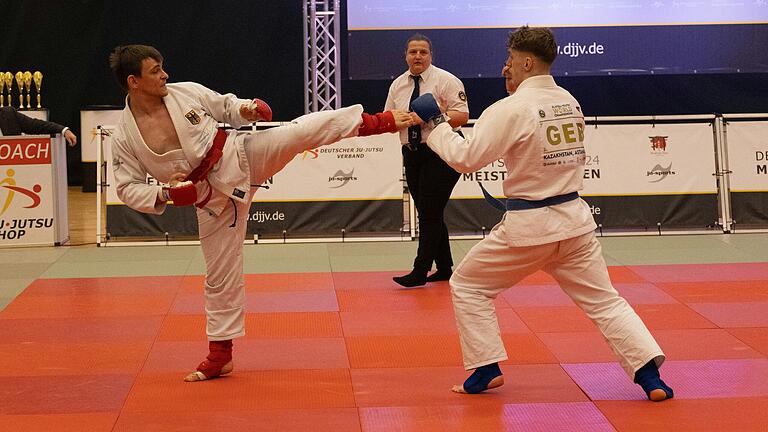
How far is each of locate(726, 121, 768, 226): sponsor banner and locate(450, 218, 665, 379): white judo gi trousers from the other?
6.21m

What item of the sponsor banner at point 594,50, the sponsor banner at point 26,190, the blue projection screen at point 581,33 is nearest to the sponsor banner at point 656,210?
the sponsor banner at point 594,50

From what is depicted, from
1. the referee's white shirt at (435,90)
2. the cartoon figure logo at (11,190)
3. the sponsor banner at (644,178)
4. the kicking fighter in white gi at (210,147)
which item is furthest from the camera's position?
the sponsor banner at (644,178)

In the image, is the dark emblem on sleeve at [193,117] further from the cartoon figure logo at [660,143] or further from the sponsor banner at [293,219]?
the cartoon figure logo at [660,143]

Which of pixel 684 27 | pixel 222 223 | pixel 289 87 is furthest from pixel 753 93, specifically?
pixel 222 223

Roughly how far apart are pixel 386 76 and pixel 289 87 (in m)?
2.58

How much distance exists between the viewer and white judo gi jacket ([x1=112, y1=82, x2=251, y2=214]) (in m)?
4.81

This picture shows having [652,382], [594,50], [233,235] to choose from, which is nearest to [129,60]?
[233,235]

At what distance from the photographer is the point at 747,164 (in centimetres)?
1029

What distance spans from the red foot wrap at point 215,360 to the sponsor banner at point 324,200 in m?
5.08

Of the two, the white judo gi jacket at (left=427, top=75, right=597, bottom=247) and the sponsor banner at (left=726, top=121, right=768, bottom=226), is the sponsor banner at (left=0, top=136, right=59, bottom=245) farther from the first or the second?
the sponsor banner at (left=726, top=121, right=768, bottom=226)

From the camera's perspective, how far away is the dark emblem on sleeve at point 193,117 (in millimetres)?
4852

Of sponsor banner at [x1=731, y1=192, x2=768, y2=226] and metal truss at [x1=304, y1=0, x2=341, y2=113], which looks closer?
sponsor banner at [x1=731, y1=192, x2=768, y2=226]

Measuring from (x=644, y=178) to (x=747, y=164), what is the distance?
3.56 ft

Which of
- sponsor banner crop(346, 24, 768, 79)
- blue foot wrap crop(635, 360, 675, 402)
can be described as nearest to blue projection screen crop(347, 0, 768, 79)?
sponsor banner crop(346, 24, 768, 79)
